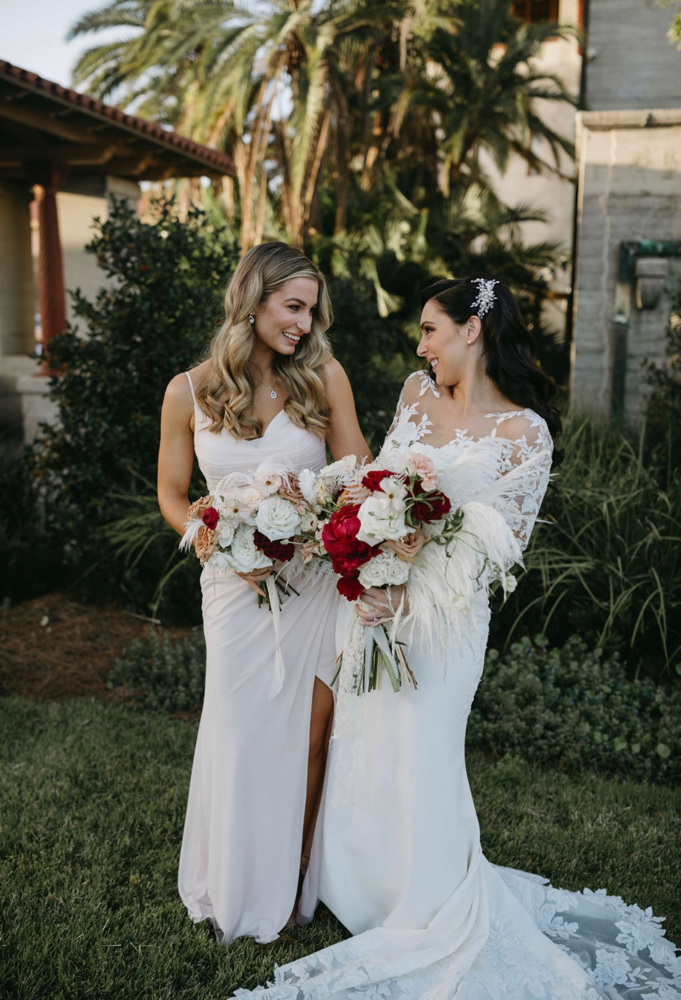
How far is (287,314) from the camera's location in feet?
10.4

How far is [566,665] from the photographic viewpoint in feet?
17.6

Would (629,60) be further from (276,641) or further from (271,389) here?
(276,641)

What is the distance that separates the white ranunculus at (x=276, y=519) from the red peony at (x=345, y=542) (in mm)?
141

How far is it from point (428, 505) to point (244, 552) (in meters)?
0.66

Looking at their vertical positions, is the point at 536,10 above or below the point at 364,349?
above

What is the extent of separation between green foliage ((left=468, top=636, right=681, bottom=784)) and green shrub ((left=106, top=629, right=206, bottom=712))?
179cm

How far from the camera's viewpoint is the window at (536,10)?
21728mm

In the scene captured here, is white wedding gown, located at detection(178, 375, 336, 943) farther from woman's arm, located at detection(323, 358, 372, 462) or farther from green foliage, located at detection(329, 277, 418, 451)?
green foliage, located at detection(329, 277, 418, 451)

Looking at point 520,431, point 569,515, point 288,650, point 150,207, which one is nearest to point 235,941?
point 288,650

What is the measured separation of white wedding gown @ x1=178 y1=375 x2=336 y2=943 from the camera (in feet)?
10.1

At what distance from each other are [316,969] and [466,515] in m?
1.64

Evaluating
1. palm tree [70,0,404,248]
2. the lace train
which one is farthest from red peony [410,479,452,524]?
palm tree [70,0,404,248]

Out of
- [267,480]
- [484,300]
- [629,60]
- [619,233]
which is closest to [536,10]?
[629,60]

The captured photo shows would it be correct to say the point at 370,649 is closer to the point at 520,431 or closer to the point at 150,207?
the point at 520,431
